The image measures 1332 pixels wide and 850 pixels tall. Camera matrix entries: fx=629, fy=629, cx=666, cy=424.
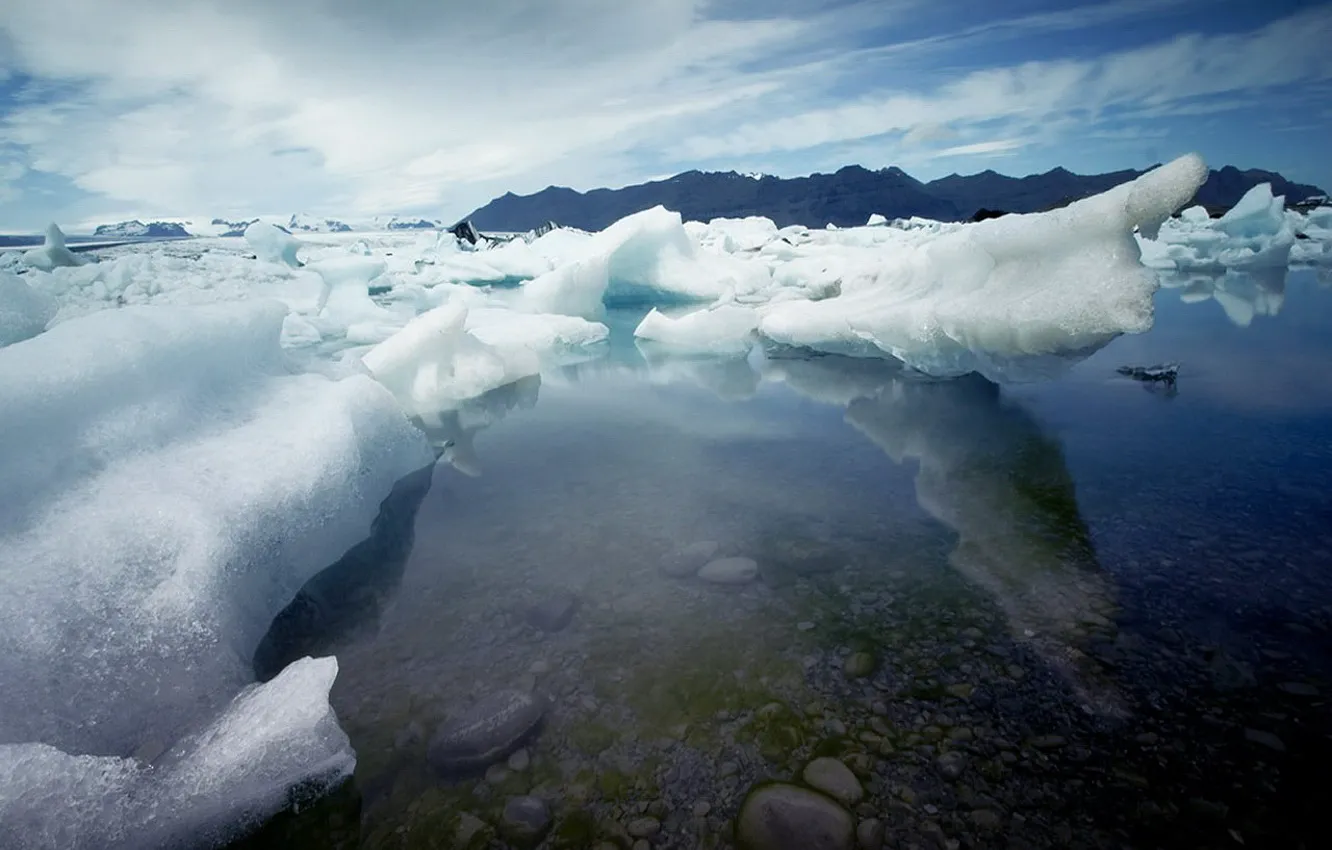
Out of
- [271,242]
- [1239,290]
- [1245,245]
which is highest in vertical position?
[271,242]

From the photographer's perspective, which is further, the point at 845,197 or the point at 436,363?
the point at 845,197

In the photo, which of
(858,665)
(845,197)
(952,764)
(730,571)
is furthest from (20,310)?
(845,197)

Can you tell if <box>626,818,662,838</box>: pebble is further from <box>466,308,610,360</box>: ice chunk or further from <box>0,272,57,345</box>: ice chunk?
<box>466,308,610,360</box>: ice chunk

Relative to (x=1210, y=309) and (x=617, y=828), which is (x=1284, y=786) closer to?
(x=617, y=828)

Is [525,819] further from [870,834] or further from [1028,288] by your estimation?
[1028,288]

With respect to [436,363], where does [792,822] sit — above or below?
below

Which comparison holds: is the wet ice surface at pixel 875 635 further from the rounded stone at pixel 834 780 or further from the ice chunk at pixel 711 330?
the ice chunk at pixel 711 330

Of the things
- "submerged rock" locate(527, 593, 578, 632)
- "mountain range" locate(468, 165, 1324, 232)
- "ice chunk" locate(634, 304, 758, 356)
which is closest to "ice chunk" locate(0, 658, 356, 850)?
"submerged rock" locate(527, 593, 578, 632)
